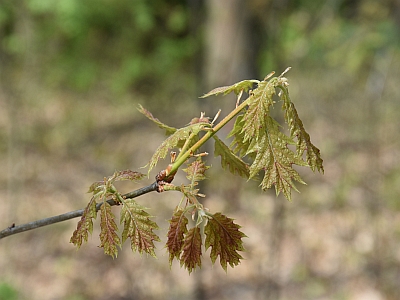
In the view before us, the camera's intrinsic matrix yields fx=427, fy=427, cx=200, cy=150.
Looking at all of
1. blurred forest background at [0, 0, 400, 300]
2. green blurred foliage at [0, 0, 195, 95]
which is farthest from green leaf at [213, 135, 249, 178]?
green blurred foliage at [0, 0, 195, 95]

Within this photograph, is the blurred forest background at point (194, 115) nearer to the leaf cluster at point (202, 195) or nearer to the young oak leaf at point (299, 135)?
the leaf cluster at point (202, 195)

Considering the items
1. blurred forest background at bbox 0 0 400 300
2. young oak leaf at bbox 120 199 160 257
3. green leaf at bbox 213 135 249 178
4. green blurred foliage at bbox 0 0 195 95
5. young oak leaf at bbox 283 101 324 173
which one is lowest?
young oak leaf at bbox 120 199 160 257

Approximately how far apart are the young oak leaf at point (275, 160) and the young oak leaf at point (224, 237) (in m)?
0.12

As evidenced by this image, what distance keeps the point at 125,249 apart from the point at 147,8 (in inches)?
178

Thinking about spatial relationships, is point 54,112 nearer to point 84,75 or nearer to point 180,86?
point 84,75

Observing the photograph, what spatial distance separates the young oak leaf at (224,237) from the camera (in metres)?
0.88

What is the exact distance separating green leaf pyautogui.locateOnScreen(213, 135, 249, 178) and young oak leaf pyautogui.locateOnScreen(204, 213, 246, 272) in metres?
0.14

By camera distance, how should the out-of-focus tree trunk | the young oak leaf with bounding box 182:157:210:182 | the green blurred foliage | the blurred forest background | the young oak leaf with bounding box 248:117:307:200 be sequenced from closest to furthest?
the young oak leaf with bounding box 248:117:307:200 < the young oak leaf with bounding box 182:157:210:182 < the blurred forest background < the out-of-focus tree trunk < the green blurred foliage

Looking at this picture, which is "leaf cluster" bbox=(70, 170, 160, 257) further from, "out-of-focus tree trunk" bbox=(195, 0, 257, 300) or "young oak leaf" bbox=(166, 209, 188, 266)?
"out-of-focus tree trunk" bbox=(195, 0, 257, 300)

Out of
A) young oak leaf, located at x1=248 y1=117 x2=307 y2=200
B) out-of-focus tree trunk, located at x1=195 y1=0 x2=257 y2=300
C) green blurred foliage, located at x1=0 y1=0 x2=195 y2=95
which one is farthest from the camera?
green blurred foliage, located at x1=0 y1=0 x2=195 y2=95

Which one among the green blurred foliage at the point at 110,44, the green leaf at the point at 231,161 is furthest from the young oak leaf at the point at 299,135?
the green blurred foliage at the point at 110,44

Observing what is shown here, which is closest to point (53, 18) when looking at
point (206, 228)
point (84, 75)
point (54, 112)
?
point (84, 75)

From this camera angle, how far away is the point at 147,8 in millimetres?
7445

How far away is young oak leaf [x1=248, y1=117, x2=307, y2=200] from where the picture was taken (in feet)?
2.69
